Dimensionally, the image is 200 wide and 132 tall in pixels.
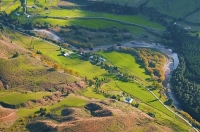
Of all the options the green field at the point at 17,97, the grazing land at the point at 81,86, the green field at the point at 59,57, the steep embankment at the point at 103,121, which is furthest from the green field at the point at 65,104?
the green field at the point at 59,57

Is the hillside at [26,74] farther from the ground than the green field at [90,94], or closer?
farther from the ground

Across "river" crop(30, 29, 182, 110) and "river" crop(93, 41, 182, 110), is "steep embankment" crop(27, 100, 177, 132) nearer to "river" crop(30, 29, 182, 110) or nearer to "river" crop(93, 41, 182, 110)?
"river" crop(93, 41, 182, 110)

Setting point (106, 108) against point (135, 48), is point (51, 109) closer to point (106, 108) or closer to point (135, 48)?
point (106, 108)

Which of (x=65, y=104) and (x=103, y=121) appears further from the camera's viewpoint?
(x=65, y=104)

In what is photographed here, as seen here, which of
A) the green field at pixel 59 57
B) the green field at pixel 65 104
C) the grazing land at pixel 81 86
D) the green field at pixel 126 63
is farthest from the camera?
the green field at pixel 126 63

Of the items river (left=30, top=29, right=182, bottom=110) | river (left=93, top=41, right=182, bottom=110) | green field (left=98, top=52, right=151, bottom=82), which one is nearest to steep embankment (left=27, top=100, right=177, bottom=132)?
river (left=93, top=41, right=182, bottom=110)

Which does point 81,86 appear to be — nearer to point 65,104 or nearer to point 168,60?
point 65,104

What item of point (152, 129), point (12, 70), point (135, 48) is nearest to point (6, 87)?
point (12, 70)

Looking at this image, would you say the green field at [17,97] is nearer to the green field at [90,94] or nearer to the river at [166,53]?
the green field at [90,94]

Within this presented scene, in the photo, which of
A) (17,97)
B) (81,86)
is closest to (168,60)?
(81,86)
